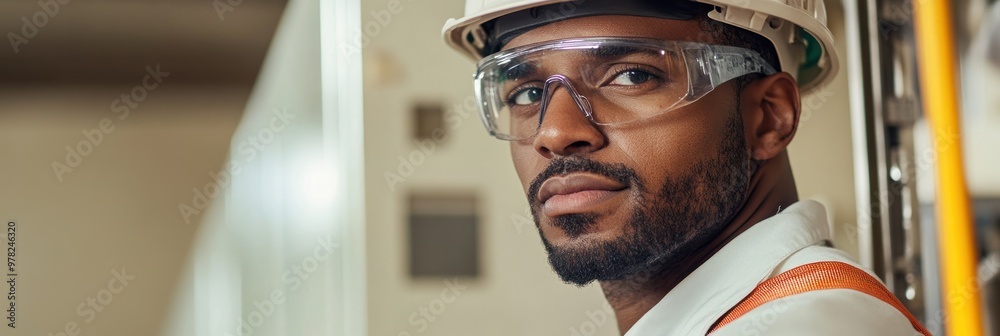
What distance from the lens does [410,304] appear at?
252 centimetres

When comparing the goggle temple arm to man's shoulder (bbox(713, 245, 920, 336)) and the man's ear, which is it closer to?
the man's ear

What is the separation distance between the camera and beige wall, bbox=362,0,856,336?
2.49m

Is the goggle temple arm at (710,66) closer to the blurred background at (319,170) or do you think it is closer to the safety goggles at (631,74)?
the safety goggles at (631,74)

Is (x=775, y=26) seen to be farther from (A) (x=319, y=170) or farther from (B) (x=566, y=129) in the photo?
(A) (x=319, y=170)

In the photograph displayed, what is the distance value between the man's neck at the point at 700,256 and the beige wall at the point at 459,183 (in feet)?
3.44

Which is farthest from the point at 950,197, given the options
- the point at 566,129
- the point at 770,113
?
the point at 566,129

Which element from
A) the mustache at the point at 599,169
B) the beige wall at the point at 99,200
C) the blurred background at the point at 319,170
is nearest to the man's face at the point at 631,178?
the mustache at the point at 599,169

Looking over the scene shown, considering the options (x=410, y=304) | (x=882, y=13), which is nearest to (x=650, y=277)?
(x=882, y=13)

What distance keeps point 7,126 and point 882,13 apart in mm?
1965

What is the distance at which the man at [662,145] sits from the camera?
126 centimetres

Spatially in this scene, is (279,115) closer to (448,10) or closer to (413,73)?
(413,73)

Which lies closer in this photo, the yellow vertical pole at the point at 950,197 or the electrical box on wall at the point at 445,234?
the yellow vertical pole at the point at 950,197

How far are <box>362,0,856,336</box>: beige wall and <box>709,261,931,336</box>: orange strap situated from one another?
1.35 metres

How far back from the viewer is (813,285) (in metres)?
1.05
